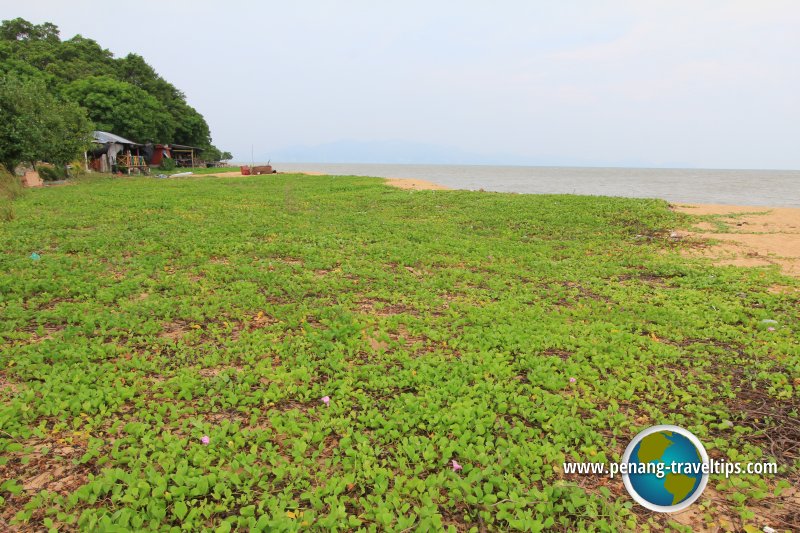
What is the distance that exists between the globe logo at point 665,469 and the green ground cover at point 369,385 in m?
0.11

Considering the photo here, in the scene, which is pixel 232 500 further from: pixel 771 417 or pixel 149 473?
pixel 771 417

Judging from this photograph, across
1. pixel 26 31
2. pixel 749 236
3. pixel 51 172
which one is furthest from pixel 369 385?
pixel 26 31

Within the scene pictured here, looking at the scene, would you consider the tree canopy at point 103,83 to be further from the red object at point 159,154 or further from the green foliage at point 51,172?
the green foliage at point 51,172

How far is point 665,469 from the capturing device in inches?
107

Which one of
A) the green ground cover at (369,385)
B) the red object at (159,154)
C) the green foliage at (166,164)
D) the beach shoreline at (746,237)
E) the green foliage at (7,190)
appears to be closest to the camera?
the green ground cover at (369,385)

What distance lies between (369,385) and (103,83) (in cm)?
4779

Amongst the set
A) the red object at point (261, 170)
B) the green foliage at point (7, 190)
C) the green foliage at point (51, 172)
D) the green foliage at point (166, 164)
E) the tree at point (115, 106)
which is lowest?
the green foliage at point (7, 190)

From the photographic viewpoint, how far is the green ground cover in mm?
2559

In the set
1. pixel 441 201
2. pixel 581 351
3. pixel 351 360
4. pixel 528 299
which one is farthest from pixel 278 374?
pixel 441 201

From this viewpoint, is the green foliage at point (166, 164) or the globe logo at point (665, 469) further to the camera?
the green foliage at point (166, 164)

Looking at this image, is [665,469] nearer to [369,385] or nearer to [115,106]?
[369,385]

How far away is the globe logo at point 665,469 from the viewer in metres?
2.62

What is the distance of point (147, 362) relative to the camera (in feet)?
13.3

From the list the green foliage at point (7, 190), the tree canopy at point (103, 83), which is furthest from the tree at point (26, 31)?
the green foliage at point (7, 190)
